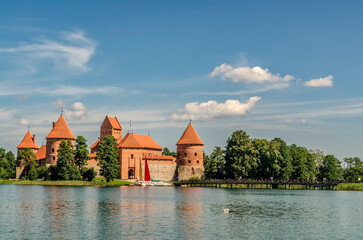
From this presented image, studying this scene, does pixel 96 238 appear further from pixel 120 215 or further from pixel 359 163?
pixel 359 163

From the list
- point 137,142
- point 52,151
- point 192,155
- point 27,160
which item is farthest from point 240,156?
point 27,160

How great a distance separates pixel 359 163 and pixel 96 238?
272 feet

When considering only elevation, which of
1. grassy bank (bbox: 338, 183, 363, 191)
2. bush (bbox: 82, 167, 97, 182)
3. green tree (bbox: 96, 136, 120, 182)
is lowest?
grassy bank (bbox: 338, 183, 363, 191)

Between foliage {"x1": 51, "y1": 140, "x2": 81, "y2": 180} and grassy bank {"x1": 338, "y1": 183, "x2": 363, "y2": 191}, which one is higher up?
foliage {"x1": 51, "y1": 140, "x2": 81, "y2": 180}

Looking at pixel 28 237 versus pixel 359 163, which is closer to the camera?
pixel 28 237

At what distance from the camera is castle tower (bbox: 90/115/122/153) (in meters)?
91.7

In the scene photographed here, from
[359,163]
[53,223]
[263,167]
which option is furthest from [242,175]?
[53,223]

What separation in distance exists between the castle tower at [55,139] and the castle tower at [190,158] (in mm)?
20238

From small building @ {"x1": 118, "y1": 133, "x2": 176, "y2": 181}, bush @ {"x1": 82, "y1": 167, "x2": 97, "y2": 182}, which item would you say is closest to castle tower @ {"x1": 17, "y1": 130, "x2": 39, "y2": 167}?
small building @ {"x1": 118, "y1": 133, "x2": 176, "y2": 181}

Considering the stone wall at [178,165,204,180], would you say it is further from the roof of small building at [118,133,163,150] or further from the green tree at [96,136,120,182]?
the green tree at [96,136,120,182]

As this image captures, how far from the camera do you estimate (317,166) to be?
86625 millimetres

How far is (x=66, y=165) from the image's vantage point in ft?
219

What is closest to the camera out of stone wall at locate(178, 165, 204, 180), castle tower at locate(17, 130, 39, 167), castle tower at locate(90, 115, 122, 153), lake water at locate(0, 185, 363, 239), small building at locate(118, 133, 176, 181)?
lake water at locate(0, 185, 363, 239)

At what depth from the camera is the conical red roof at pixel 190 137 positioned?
82.1m
